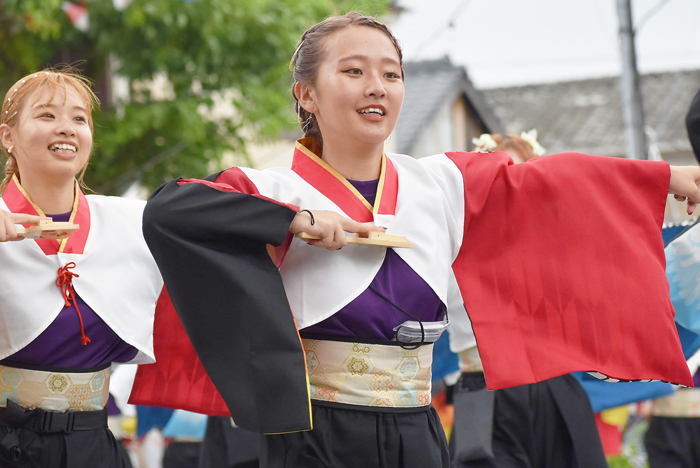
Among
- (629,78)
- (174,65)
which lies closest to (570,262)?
(174,65)

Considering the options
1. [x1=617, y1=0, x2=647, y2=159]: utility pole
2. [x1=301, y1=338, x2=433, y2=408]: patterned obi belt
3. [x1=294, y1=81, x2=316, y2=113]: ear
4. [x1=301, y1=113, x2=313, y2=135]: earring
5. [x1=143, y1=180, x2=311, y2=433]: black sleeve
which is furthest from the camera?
[x1=617, y1=0, x2=647, y2=159]: utility pole

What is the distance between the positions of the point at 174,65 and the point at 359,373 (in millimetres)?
4598

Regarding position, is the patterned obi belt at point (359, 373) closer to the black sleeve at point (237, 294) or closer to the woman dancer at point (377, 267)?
the woman dancer at point (377, 267)

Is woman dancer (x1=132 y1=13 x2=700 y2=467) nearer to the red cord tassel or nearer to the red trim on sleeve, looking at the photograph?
the red trim on sleeve

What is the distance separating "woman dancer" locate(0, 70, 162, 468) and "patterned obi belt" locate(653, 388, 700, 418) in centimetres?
275

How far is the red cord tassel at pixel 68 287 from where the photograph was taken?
8.38 feet

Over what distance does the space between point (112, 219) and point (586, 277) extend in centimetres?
146

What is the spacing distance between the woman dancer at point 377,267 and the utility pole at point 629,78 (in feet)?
15.8

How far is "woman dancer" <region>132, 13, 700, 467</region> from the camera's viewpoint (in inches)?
78.7

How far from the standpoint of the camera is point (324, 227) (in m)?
1.99

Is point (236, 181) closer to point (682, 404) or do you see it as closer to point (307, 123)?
point (307, 123)

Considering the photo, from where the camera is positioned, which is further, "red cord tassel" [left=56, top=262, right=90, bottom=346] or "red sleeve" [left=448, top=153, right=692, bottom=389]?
"red cord tassel" [left=56, top=262, right=90, bottom=346]

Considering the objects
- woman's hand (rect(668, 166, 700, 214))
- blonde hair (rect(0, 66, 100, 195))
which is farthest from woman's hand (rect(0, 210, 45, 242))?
woman's hand (rect(668, 166, 700, 214))

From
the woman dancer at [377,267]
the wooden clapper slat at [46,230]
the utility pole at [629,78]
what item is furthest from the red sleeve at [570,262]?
the utility pole at [629,78]
